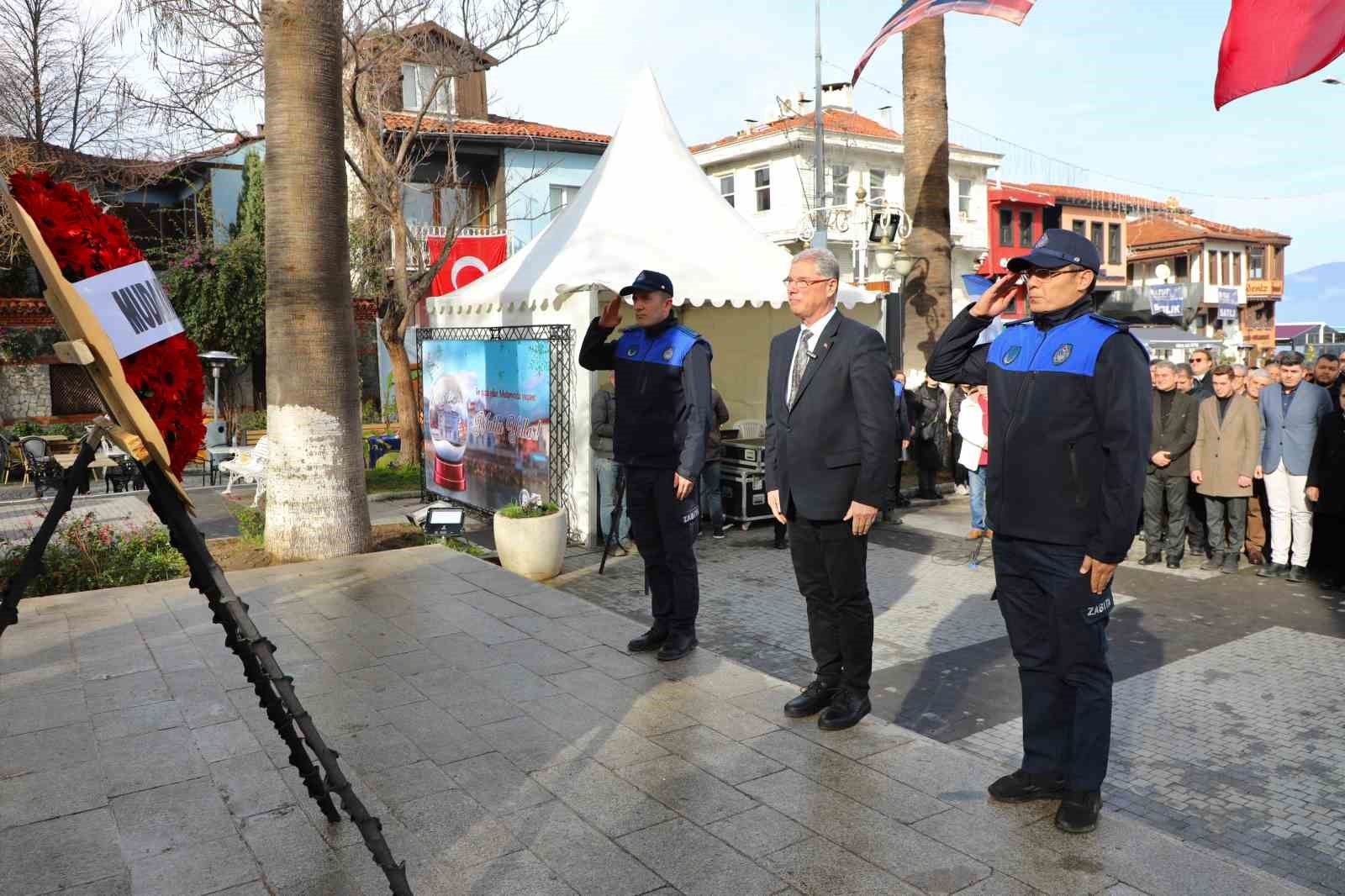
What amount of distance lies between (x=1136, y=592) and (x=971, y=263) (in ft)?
137

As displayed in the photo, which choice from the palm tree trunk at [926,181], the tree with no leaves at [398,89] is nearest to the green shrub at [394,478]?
the tree with no leaves at [398,89]

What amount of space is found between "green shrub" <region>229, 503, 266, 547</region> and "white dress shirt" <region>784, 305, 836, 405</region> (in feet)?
18.8

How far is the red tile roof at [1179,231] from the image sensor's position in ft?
191

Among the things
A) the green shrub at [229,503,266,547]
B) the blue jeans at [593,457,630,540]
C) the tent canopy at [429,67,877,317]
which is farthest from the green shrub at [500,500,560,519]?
the tent canopy at [429,67,877,317]

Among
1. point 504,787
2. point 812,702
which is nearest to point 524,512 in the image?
point 812,702

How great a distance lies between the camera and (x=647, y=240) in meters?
11.0

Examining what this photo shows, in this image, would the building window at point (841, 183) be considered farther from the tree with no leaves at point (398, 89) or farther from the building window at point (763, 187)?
the tree with no leaves at point (398, 89)

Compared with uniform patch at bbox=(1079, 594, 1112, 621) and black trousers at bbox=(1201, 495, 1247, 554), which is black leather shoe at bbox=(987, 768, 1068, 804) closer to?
uniform patch at bbox=(1079, 594, 1112, 621)

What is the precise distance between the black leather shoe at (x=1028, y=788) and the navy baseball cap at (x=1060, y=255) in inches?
72.0

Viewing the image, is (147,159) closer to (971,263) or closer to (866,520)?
(866,520)

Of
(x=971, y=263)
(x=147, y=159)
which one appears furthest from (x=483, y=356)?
(x=971, y=263)

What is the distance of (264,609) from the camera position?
6809 millimetres

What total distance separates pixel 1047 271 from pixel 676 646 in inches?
114

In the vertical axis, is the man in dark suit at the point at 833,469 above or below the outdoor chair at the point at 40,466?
above
